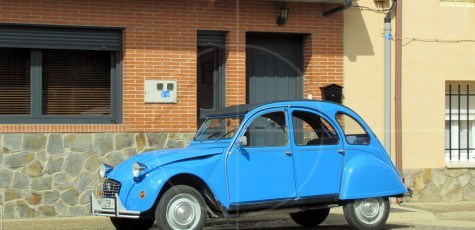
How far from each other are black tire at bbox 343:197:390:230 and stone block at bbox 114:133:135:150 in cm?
413

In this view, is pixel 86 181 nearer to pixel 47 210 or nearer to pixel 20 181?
pixel 47 210


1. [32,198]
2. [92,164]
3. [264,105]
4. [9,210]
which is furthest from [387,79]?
[9,210]

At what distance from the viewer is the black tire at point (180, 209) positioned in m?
8.04

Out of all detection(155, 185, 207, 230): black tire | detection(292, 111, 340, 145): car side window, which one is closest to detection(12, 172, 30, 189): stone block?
detection(155, 185, 207, 230): black tire

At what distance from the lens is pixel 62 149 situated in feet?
37.2

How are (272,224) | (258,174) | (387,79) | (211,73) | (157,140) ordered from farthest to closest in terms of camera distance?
(387,79) → (211,73) → (157,140) → (272,224) → (258,174)

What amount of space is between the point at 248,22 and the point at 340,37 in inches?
71.9

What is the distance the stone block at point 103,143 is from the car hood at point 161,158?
2901 millimetres

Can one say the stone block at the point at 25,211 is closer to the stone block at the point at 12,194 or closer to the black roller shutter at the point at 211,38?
the stone block at the point at 12,194

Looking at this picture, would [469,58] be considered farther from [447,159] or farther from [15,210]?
[15,210]

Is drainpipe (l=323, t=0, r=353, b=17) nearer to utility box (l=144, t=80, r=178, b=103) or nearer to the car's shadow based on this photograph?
utility box (l=144, t=80, r=178, b=103)

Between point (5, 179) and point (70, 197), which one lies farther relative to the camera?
point (70, 197)

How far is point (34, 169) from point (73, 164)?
62 cm

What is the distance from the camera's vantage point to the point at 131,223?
902 centimetres
